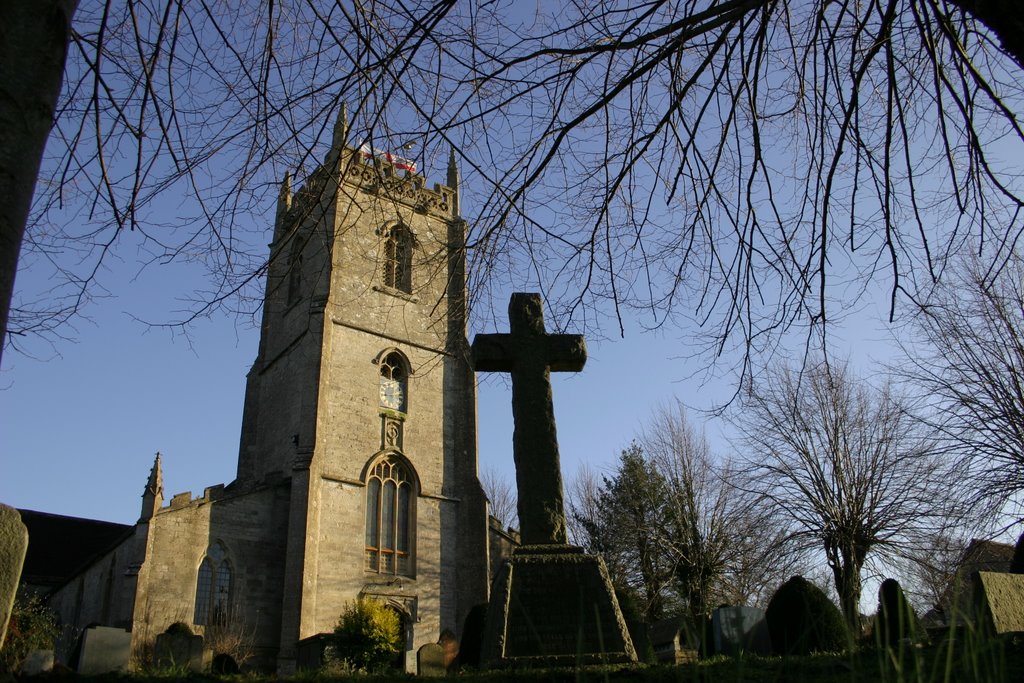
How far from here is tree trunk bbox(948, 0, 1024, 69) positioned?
3.71 meters

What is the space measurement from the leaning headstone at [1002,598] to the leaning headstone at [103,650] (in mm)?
8245

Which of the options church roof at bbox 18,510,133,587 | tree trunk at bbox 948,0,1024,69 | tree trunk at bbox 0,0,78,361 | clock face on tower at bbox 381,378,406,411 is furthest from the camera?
church roof at bbox 18,510,133,587

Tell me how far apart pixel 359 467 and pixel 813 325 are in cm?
1977

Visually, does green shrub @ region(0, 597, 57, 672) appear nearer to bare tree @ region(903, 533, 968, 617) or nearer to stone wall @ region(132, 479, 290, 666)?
stone wall @ region(132, 479, 290, 666)

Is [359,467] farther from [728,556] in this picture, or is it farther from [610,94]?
[610,94]

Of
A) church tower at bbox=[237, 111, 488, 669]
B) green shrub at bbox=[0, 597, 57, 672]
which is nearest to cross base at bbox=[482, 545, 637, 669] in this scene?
green shrub at bbox=[0, 597, 57, 672]

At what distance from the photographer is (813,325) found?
17.4 feet

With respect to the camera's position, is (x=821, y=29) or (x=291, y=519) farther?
(x=291, y=519)

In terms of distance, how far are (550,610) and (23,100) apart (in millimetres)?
5651

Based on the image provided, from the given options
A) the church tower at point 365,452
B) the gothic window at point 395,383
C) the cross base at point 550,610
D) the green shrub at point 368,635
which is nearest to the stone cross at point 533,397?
the cross base at point 550,610

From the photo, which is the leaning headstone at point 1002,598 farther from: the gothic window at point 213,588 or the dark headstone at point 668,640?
the gothic window at point 213,588

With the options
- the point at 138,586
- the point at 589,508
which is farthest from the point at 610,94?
the point at 589,508

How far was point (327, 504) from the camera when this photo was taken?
22.4m

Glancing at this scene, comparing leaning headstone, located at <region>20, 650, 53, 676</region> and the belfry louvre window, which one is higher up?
the belfry louvre window
